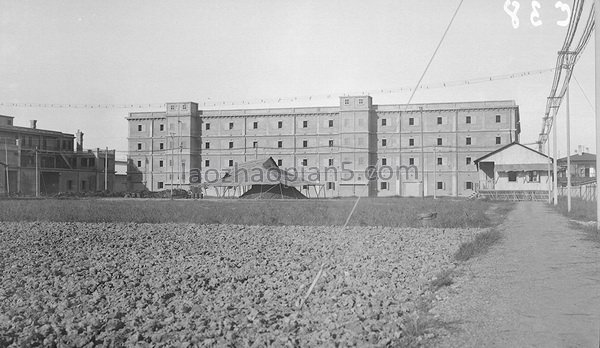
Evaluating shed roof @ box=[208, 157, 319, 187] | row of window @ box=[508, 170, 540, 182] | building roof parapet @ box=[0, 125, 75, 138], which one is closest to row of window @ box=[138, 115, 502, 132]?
building roof parapet @ box=[0, 125, 75, 138]

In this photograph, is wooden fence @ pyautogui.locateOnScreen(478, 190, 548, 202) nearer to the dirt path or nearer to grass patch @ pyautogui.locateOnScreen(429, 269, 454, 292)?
the dirt path

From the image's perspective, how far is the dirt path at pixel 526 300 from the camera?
234 inches

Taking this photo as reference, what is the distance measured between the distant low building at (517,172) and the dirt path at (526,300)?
49.0 metres

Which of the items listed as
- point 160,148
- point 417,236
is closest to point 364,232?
point 417,236

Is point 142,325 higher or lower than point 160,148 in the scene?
lower

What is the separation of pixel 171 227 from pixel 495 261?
1502 centimetres

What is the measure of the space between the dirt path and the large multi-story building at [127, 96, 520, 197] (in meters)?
63.7

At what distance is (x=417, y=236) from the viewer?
64.2 ft

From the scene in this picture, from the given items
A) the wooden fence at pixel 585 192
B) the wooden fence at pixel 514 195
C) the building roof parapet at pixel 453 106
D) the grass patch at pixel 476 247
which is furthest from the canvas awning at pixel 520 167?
the grass patch at pixel 476 247

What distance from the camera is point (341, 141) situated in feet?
272

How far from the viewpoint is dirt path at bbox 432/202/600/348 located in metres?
5.94

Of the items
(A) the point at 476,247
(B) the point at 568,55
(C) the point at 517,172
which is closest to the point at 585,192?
(C) the point at 517,172

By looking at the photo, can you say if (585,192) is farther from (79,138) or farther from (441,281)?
(79,138)

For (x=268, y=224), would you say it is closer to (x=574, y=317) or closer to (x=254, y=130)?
(x=574, y=317)
